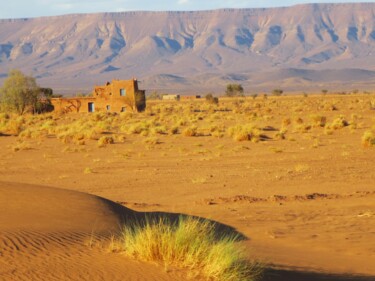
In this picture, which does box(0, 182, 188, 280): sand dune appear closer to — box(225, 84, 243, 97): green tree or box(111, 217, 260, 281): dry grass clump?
box(111, 217, 260, 281): dry grass clump

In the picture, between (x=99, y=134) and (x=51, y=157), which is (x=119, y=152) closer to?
(x=51, y=157)

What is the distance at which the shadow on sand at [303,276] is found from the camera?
10.4m

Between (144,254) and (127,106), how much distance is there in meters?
60.4

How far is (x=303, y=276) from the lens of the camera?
10719 mm

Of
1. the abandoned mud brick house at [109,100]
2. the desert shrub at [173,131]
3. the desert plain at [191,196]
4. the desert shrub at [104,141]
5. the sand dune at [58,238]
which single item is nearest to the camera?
the sand dune at [58,238]

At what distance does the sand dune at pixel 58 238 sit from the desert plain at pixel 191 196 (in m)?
0.02

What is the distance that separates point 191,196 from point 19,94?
5130 centimetres

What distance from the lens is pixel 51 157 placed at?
30.6 meters

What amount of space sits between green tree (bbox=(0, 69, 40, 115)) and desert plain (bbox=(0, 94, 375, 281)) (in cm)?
2716

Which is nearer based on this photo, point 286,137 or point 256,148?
point 256,148

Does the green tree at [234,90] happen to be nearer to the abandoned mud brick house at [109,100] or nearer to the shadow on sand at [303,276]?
the abandoned mud brick house at [109,100]

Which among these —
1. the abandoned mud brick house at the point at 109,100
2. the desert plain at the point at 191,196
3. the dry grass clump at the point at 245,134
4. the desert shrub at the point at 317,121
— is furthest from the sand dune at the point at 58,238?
the abandoned mud brick house at the point at 109,100

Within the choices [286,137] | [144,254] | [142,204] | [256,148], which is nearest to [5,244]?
[144,254]

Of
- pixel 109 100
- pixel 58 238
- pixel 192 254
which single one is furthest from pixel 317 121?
pixel 192 254
